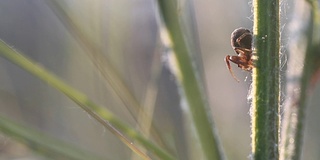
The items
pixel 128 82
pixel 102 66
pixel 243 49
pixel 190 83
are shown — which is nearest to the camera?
pixel 190 83

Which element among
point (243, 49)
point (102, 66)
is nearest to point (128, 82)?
point (102, 66)

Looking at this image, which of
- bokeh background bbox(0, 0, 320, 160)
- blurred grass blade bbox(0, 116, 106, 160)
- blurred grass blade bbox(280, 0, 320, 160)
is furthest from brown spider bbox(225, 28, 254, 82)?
bokeh background bbox(0, 0, 320, 160)

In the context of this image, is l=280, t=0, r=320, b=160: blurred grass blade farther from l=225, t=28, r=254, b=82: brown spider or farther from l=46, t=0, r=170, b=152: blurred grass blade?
l=46, t=0, r=170, b=152: blurred grass blade

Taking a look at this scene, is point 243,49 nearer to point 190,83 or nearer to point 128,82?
point 190,83

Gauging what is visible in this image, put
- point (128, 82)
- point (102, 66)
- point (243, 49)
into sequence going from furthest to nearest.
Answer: point (128, 82) → point (102, 66) → point (243, 49)

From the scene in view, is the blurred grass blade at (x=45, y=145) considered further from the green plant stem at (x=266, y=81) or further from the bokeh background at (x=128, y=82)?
the bokeh background at (x=128, y=82)

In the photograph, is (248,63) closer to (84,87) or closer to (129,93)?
(129,93)

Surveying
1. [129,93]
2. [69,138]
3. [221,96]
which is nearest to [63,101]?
[69,138]
